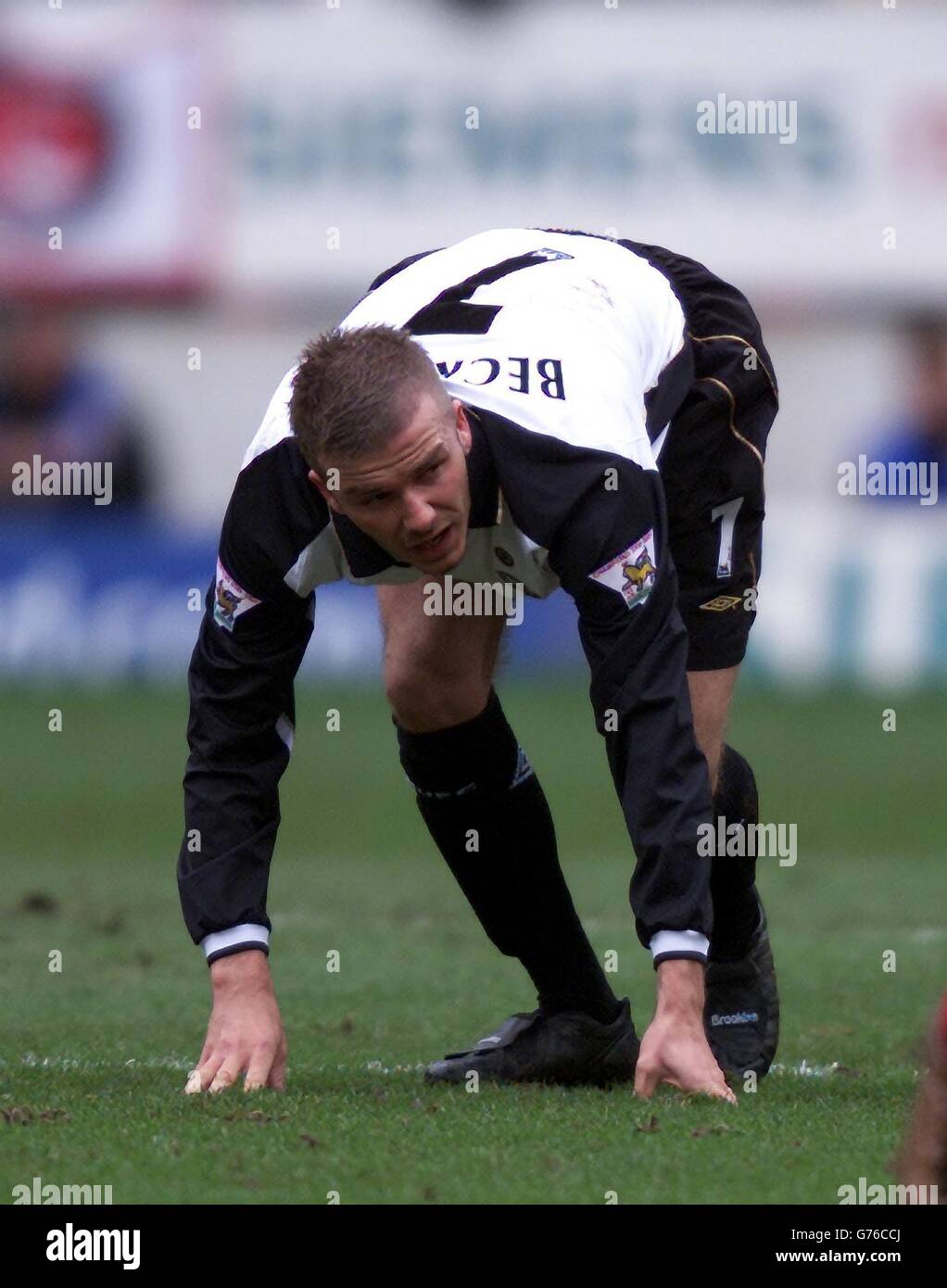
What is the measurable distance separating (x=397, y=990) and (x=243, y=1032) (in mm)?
1872

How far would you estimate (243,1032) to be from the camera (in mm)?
4648

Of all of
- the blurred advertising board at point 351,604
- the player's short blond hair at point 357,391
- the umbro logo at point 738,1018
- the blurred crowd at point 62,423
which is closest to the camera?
the player's short blond hair at point 357,391

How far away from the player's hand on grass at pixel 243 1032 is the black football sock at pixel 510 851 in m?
0.64

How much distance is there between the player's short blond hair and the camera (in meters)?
4.26

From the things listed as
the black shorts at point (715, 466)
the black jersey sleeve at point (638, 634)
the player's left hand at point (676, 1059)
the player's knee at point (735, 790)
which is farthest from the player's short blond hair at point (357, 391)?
the player's knee at point (735, 790)

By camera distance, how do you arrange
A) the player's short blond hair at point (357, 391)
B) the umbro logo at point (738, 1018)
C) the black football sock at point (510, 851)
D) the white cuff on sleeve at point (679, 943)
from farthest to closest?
1. the umbro logo at point (738, 1018)
2. the black football sock at point (510, 851)
3. the white cuff on sleeve at point (679, 943)
4. the player's short blond hair at point (357, 391)

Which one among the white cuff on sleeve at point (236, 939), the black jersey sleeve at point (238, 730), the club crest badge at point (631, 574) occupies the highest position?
the club crest badge at point (631, 574)

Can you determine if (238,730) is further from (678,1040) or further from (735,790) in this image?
(735,790)

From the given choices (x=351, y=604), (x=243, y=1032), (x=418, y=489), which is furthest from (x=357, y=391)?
(x=351, y=604)

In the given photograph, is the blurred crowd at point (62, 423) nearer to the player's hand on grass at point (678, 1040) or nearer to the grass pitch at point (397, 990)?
the grass pitch at point (397, 990)

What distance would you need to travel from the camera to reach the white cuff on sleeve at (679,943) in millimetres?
4371

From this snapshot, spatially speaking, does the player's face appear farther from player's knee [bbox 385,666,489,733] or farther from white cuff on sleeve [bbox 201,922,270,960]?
white cuff on sleeve [bbox 201,922,270,960]
